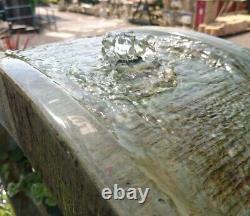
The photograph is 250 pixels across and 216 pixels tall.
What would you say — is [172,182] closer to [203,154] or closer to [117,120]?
[203,154]

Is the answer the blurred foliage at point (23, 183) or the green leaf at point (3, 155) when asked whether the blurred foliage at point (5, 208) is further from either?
the green leaf at point (3, 155)

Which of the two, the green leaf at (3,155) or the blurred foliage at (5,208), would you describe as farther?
the blurred foliage at (5,208)

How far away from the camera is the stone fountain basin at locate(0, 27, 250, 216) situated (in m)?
1.19

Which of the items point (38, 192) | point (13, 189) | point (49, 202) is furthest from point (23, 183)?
point (49, 202)

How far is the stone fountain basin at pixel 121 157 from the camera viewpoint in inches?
47.0

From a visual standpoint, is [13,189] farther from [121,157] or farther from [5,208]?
[121,157]

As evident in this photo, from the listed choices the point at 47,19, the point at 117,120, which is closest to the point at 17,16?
the point at 47,19

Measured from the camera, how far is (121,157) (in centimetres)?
129

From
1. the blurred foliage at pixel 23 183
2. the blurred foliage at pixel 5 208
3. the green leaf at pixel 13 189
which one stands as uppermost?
the blurred foliage at pixel 23 183

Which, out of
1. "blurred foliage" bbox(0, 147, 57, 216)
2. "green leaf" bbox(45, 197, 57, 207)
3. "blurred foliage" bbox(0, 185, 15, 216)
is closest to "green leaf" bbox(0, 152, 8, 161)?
"blurred foliage" bbox(0, 147, 57, 216)

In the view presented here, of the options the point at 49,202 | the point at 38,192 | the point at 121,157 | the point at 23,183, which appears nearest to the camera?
the point at 121,157

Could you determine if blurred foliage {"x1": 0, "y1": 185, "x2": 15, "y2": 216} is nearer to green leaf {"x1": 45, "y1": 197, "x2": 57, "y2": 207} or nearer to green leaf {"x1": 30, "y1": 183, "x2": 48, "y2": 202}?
green leaf {"x1": 30, "y1": 183, "x2": 48, "y2": 202}

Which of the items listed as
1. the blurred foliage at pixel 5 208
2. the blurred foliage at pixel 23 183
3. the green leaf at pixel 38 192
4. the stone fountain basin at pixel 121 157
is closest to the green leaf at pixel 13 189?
the blurred foliage at pixel 23 183

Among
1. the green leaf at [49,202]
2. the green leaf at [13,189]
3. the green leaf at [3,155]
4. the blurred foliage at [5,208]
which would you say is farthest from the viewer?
the blurred foliage at [5,208]
